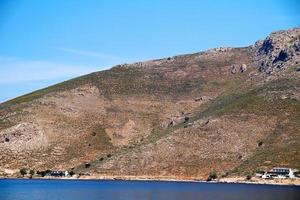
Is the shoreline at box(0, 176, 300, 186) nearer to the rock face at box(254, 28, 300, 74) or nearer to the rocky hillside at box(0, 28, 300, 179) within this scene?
the rocky hillside at box(0, 28, 300, 179)

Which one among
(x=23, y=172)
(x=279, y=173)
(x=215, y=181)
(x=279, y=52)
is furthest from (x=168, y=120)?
(x=279, y=173)

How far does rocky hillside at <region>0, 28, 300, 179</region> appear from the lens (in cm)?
12938

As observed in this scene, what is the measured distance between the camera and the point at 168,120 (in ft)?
544

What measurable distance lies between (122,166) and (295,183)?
38.3 m

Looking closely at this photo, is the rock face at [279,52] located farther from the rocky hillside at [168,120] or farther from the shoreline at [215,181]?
the shoreline at [215,181]

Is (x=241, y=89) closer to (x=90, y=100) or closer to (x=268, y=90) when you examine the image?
(x=268, y=90)

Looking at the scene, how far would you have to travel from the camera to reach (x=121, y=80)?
619 feet

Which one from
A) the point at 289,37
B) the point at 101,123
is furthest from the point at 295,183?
the point at 289,37

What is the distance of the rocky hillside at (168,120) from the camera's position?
424 feet

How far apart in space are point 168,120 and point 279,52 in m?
41.2

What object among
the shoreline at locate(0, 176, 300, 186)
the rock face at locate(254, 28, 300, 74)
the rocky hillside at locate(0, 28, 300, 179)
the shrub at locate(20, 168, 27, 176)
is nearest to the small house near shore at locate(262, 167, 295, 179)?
the shoreline at locate(0, 176, 300, 186)

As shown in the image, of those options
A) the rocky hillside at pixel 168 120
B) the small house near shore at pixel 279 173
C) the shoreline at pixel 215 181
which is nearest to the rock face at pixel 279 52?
the rocky hillside at pixel 168 120

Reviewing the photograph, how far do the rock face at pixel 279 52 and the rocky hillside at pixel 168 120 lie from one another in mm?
400

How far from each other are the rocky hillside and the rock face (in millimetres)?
400
